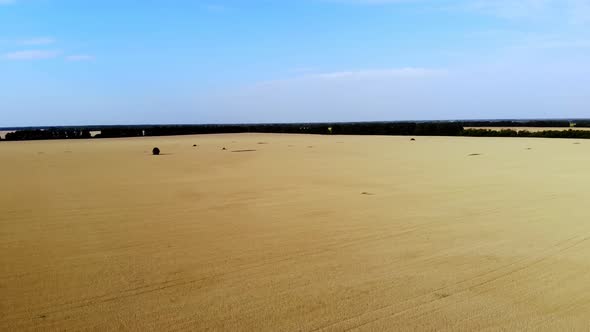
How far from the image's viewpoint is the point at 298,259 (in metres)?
5.31

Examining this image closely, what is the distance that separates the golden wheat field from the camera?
3887 millimetres

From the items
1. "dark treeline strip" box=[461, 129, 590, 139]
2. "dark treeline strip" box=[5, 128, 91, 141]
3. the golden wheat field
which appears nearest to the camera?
the golden wheat field

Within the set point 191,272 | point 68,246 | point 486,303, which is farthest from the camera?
point 68,246

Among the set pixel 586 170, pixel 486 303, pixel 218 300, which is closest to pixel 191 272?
pixel 218 300

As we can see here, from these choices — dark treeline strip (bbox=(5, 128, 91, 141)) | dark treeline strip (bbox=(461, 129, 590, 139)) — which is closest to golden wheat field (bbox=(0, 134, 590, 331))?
dark treeline strip (bbox=(461, 129, 590, 139))

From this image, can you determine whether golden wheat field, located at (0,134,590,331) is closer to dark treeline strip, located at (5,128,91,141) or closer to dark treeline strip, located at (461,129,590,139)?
dark treeline strip, located at (461,129,590,139)

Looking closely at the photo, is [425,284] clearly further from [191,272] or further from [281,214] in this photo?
[281,214]

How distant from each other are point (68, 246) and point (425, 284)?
13.2 feet

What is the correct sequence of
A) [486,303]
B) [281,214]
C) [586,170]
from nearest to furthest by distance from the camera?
1. [486,303]
2. [281,214]
3. [586,170]

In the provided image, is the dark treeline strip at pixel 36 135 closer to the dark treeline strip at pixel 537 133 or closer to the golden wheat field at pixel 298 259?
the dark treeline strip at pixel 537 133

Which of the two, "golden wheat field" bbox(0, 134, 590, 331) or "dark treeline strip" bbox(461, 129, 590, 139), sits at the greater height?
"dark treeline strip" bbox(461, 129, 590, 139)

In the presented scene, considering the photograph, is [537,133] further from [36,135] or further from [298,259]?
[36,135]

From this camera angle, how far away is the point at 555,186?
1059 cm

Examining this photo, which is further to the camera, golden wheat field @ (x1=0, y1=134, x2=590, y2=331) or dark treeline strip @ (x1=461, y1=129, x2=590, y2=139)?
dark treeline strip @ (x1=461, y1=129, x2=590, y2=139)
